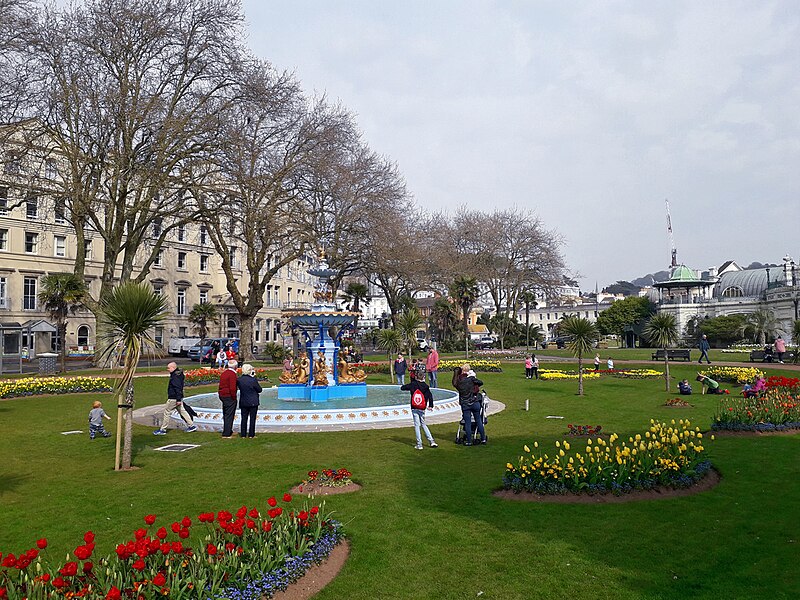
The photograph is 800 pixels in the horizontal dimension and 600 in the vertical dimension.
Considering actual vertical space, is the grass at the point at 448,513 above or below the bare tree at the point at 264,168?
below

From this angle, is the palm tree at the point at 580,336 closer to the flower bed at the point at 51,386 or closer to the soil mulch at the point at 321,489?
the soil mulch at the point at 321,489

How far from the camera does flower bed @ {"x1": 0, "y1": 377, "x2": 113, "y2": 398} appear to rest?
24188 mm

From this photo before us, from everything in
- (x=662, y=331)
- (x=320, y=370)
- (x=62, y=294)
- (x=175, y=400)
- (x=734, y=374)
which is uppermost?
(x=62, y=294)

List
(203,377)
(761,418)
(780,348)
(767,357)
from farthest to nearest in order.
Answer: (767,357) → (780,348) → (203,377) → (761,418)

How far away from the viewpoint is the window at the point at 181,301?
6414 cm

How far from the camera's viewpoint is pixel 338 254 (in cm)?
4288

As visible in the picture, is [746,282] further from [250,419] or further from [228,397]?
[228,397]

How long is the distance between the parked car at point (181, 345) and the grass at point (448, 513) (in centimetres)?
3937

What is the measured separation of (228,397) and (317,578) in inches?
362

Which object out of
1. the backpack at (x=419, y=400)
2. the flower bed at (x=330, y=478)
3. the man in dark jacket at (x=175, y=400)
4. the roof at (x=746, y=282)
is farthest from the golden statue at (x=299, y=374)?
the roof at (x=746, y=282)

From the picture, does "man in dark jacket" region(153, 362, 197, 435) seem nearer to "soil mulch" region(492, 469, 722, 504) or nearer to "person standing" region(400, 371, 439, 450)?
"person standing" region(400, 371, 439, 450)

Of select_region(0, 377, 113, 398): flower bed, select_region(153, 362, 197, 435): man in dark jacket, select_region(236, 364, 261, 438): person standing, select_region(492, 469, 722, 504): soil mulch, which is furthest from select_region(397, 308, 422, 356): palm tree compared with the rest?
select_region(492, 469, 722, 504): soil mulch

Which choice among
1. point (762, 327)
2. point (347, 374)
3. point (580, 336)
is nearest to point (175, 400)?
point (347, 374)

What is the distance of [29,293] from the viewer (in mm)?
52500
